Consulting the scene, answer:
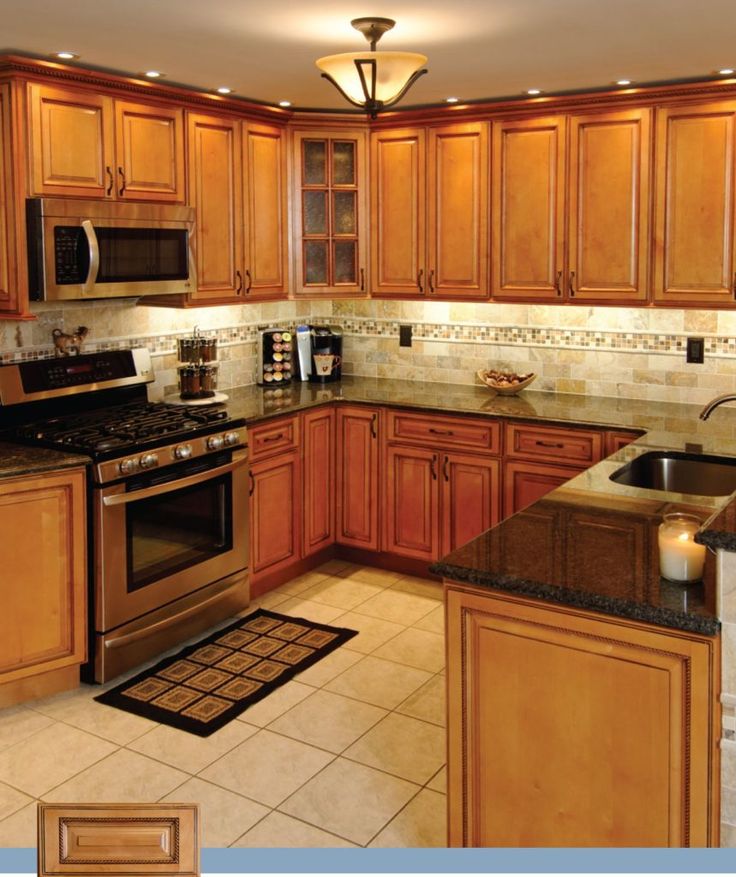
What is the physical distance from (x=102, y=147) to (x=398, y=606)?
8.15 feet

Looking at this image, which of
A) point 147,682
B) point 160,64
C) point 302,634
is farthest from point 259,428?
point 160,64

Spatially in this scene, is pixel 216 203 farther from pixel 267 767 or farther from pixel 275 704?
pixel 267 767

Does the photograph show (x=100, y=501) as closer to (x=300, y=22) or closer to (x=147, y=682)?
(x=147, y=682)

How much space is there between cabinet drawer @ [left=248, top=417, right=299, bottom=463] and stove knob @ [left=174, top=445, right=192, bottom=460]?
1.65ft

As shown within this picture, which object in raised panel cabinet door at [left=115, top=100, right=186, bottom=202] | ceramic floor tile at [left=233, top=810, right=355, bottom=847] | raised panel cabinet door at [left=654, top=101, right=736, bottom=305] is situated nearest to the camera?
ceramic floor tile at [left=233, top=810, right=355, bottom=847]

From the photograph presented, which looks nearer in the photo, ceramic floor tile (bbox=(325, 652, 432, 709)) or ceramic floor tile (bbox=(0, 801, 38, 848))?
ceramic floor tile (bbox=(0, 801, 38, 848))

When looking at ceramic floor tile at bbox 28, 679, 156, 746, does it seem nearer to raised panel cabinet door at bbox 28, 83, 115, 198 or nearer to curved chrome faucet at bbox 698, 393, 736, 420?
raised panel cabinet door at bbox 28, 83, 115, 198

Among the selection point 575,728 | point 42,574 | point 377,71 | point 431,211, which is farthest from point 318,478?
point 575,728

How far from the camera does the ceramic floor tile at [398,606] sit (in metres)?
4.60

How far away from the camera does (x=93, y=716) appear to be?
12.0 ft

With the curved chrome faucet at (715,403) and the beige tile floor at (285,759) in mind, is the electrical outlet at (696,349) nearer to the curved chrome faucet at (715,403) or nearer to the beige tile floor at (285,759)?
the curved chrome faucet at (715,403)

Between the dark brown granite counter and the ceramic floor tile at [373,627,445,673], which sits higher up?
the dark brown granite counter

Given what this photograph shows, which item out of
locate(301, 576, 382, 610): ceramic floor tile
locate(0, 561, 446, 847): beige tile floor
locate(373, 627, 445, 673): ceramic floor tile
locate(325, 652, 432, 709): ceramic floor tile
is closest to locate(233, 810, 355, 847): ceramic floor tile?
locate(0, 561, 446, 847): beige tile floor

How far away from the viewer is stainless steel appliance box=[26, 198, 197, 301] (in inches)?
152
